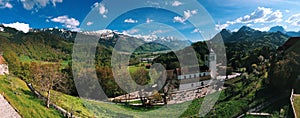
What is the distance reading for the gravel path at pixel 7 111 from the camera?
36.3 feet

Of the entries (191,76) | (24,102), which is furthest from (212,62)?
(24,102)

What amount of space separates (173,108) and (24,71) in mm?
13759

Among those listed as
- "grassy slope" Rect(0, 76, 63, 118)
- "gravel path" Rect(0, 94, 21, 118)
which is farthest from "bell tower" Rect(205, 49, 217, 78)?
"gravel path" Rect(0, 94, 21, 118)

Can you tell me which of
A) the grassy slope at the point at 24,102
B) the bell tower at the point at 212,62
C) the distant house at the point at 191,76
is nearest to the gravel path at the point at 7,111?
the grassy slope at the point at 24,102

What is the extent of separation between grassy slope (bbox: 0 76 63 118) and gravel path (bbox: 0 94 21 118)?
22 cm

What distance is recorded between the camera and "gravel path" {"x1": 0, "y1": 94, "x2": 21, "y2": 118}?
36.3 feet

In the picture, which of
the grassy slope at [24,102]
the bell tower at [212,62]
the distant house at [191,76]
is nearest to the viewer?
the grassy slope at [24,102]

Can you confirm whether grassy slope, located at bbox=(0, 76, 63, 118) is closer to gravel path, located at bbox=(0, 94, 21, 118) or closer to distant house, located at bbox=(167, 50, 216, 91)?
gravel path, located at bbox=(0, 94, 21, 118)

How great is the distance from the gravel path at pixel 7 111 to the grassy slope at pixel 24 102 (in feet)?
0.71

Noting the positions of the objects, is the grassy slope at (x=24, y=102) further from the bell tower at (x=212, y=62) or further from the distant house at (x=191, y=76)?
the bell tower at (x=212, y=62)

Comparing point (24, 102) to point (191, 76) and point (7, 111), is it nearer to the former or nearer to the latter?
point (7, 111)

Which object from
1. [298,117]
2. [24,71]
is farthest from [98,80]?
[298,117]

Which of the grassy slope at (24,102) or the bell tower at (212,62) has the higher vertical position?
the bell tower at (212,62)

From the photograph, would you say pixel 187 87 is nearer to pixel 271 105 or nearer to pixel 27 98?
pixel 271 105
